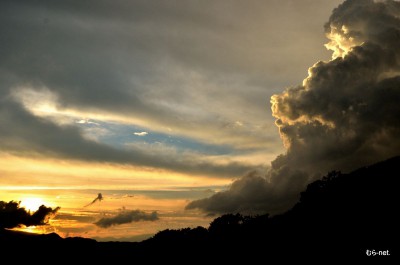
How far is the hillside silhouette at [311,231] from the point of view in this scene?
93.4m

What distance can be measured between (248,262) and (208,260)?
78.8 feet

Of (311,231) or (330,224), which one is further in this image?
(311,231)

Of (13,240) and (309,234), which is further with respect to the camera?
(13,240)

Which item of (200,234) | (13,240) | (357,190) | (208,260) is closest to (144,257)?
(200,234)

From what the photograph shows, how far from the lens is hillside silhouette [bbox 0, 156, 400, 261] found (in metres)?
93.4

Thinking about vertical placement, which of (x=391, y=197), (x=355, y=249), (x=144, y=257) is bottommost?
(x=144, y=257)

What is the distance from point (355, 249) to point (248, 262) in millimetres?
36541

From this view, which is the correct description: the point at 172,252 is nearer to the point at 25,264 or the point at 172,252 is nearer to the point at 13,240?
the point at 25,264

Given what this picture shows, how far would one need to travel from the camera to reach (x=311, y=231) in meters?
114

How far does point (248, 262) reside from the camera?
111500mm

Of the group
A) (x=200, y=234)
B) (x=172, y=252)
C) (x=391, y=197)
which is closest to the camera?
(x=391, y=197)

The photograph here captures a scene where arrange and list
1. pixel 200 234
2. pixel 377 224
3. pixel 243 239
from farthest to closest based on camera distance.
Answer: pixel 200 234, pixel 243 239, pixel 377 224

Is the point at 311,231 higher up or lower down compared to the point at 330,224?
lower down

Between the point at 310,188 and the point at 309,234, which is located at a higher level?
the point at 310,188
